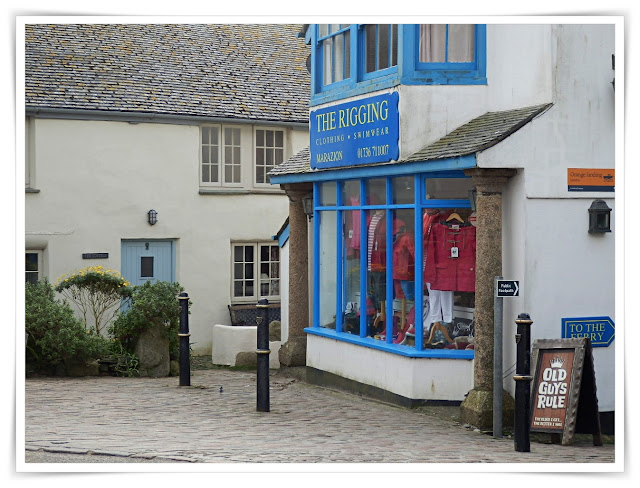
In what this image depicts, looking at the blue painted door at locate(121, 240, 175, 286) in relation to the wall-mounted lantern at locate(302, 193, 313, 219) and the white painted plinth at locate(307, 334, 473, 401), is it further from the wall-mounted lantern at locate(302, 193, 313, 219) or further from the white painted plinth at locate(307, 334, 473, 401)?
the white painted plinth at locate(307, 334, 473, 401)

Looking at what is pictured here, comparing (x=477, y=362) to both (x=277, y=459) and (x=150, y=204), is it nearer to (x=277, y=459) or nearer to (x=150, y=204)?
(x=277, y=459)

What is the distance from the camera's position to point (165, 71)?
2094cm

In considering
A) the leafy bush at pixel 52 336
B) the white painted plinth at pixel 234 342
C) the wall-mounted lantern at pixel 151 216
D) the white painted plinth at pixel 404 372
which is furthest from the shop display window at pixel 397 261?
the wall-mounted lantern at pixel 151 216

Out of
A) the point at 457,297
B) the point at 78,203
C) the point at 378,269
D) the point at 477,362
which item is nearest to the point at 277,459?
the point at 477,362

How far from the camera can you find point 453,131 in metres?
12.5

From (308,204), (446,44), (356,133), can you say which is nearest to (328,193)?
(308,204)

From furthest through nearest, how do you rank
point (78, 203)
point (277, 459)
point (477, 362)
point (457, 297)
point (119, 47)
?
1. point (119, 47)
2. point (78, 203)
3. point (457, 297)
4. point (477, 362)
5. point (277, 459)

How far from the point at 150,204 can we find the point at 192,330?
97.9 inches

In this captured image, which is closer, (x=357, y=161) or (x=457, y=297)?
(x=457, y=297)

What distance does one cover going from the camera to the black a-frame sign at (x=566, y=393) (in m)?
10.7

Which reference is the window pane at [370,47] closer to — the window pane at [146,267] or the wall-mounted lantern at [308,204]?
the wall-mounted lantern at [308,204]

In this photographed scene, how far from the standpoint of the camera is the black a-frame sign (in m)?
10.7

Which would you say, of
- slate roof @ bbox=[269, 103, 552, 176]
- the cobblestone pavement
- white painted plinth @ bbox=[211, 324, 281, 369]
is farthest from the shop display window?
white painted plinth @ bbox=[211, 324, 281, 369]

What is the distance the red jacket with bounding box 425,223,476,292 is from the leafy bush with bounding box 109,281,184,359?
15.2 ft
